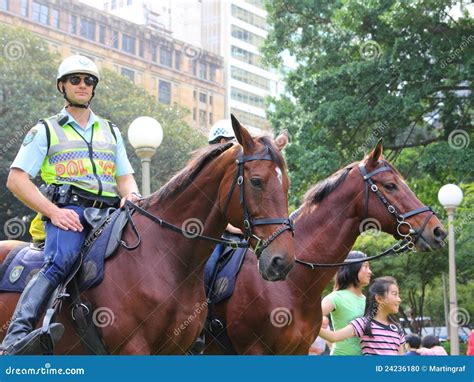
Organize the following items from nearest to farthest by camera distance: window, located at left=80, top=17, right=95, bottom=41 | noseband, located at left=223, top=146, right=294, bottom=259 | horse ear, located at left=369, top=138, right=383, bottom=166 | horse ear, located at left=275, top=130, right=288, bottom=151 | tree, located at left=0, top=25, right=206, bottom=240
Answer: noseband, located at left=223, top=146, right=294, bottom=259 → horse ear, located at left=275, top=130, right=288, bottom=151 → horse ear, located at left=369, top=138, right=383, bottom=166 → tree, located at left=0, top=25, right=206, bottom=240 → window, located at left=80, top=17, right=95, bottom=41

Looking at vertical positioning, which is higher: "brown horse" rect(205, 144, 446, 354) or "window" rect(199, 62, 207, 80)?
"window" rect(199, 62, 207, 80)

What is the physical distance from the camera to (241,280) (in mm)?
7062

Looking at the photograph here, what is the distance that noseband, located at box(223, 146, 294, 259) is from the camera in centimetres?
523

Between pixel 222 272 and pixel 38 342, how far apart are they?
2.21m

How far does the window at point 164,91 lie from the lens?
7302 cm

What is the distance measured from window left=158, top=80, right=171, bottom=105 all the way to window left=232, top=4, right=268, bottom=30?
16392 millimetres

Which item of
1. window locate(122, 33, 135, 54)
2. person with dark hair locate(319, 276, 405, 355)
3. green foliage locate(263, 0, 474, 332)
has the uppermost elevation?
window locate(122, 33, 135, 54)

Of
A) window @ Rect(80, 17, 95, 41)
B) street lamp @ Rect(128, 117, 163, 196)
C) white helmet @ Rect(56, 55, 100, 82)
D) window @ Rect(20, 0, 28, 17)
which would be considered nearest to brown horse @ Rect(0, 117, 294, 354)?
white helmet @ Rect(56, 55, 100, 82)

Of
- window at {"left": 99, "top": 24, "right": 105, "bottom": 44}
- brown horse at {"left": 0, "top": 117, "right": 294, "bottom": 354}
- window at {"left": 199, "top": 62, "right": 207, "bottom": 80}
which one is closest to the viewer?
brown horse at {"left": 0, "top": 117, "right": 294, "bottom": 354}

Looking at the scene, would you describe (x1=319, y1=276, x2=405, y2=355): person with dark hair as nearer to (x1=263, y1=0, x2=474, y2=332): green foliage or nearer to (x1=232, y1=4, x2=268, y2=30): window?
(x1=263, y1=0, x2=474, y2=332): green foliage

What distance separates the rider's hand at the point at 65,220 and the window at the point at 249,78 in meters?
79.3

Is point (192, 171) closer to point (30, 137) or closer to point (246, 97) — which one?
point (30, 137)

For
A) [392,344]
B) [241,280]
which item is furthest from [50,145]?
[392,344]

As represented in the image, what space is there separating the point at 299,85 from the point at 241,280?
15022 mm
